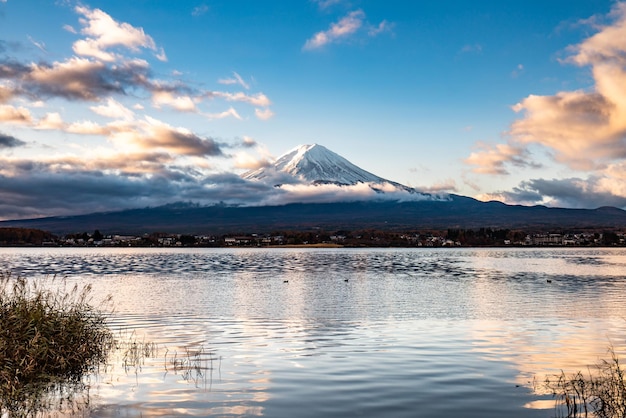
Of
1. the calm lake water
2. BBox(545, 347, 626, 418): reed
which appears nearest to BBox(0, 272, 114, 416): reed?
the calm lake water

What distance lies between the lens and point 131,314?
4131 centimetres

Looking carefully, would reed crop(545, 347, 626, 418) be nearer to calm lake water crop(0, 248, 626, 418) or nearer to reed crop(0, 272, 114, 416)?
calm lake water crop(0, 248, 626, 418)

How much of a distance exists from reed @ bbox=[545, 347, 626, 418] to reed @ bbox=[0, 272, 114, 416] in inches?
542

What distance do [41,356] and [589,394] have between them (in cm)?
1744

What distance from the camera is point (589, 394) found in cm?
1805

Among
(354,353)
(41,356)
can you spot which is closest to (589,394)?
(354,353)

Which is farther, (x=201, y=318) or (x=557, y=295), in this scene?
(x=557, y=295)

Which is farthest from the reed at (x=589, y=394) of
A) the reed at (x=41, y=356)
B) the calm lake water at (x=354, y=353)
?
the reed at (x=41, y=356)

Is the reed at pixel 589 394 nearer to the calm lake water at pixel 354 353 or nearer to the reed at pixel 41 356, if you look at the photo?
the calm lake water at pixel 354 353

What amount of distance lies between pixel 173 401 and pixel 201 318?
21.8 metres

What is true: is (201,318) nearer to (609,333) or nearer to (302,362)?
(302,362)

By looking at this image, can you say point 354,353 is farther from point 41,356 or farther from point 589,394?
point 41,356

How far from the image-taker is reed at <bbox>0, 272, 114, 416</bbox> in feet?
58.3

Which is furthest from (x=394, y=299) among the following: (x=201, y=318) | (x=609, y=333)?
(x=609, y=333)
